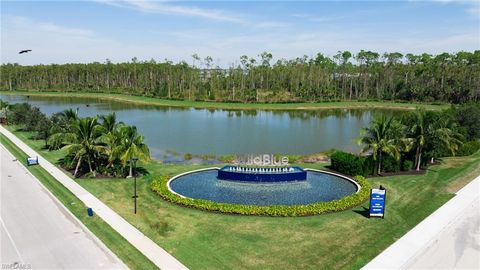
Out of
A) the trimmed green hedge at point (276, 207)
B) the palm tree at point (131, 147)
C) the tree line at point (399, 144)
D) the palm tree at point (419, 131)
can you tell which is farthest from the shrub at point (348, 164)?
the palm tree at point (131, 147)

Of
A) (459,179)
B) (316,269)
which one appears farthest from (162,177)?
(459,179)

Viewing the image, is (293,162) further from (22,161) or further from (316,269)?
(22,161)

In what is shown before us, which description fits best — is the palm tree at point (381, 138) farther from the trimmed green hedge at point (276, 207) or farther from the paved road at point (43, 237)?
the paved road at point (43, 237)

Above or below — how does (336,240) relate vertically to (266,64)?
below

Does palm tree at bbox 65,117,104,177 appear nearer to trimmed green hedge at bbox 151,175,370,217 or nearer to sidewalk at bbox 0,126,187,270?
sidewalk at bbox 0,126,187,270

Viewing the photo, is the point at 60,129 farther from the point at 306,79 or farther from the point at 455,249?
the point at 306,79

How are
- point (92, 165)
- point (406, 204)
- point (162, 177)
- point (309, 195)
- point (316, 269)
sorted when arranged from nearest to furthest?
point (316, 269) < point (406, 204) < point (309, 195) < point (162, 177) < point (92, 165)

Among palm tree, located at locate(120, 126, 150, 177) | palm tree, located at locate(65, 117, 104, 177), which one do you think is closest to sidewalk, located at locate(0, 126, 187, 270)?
palm tree, located at locate(65, 117, 104, 177)
